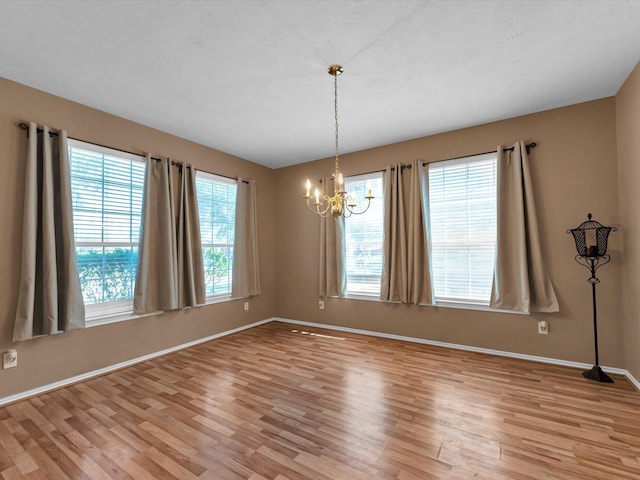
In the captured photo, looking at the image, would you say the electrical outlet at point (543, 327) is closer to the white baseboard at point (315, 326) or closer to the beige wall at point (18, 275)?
the white baseboard at point (315, 326)

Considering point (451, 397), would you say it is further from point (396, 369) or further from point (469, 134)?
point (469, 134)

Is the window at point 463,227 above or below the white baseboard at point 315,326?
above

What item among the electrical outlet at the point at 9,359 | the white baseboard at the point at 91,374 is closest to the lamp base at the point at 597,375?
the white baseboard at the point at 91,374

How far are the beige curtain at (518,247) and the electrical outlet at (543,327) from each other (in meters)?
0.16

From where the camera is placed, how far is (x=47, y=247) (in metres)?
2.66

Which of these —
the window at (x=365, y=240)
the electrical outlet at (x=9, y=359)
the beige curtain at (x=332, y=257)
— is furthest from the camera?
the beige curtain at (x=332, y=257)

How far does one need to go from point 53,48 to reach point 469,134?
13.6ft

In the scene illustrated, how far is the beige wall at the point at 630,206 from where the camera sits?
259 centimetres

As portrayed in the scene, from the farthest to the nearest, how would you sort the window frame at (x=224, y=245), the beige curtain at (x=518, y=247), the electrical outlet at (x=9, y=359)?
1. the window frame at (x=224, y=245)
2. the beige curtain at (x=518, y=247)
3. the electrical outlet at (x=9, y=359)

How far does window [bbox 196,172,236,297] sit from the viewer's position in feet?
14.1

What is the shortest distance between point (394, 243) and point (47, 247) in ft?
12.3

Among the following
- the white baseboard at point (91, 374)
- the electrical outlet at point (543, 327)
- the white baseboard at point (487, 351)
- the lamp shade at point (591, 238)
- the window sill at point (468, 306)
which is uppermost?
the lamp shade at point (591, 238)

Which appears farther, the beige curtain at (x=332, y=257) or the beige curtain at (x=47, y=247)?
the beige curtain at (x=332, y=257)

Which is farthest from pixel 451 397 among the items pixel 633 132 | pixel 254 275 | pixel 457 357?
pixel 254 275
